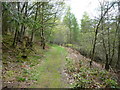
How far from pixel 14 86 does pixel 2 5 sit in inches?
159

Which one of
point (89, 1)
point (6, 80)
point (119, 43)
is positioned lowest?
point (6, 80)

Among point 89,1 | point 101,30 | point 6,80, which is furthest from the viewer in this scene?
point 101,30

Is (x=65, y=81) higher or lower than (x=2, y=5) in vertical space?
lower

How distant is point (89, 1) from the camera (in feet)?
31.2

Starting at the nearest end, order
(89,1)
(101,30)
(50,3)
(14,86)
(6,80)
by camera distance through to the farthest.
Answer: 1. (14,86)
2. (6,80)
3. (89,1)
4. (101,30)
5. (50,3)

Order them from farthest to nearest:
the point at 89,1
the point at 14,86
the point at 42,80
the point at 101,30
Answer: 1. the point at 101,30
2. the point at 89,1
3. the point at 42,80
4. the point at 14,86

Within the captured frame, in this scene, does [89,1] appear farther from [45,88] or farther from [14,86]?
[14,86]

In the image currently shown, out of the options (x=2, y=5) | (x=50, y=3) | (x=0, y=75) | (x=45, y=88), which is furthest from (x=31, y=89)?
(x=50, y=3)

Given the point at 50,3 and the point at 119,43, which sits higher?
the point at 50,3

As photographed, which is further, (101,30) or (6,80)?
(101,30)

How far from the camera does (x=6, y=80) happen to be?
4.71 meters

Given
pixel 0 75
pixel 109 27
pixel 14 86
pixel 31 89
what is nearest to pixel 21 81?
pixel 14 86

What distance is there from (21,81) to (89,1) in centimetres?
921

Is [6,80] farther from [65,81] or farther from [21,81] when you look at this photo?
[65,81]
